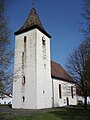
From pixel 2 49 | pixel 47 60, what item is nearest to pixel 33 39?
pixel 47 60

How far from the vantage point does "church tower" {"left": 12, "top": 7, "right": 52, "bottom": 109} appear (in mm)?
27938

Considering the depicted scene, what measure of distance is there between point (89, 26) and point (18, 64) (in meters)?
19.8

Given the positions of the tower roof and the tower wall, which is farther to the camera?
the tower roof

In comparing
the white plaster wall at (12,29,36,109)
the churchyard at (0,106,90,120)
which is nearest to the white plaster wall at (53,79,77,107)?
the white plaster wall at (12,29,36,109)

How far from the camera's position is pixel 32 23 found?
1289 inches

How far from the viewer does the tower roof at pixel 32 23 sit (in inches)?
1243

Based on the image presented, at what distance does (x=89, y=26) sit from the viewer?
44.0ft

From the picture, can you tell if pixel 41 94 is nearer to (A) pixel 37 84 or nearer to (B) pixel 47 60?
(A) pixel 37 84

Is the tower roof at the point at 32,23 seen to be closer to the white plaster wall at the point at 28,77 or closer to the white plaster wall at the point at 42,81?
the white plaster wall at the point at 28,77

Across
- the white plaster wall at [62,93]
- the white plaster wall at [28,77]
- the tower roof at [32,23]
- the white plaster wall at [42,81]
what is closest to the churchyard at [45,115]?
the white plaster wall at [28,77]

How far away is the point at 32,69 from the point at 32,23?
944cm

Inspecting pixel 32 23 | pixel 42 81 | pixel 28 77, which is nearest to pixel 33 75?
pixel 28 77

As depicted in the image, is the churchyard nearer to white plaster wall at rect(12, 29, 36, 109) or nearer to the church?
white plaster wall at rect(12, 29, 36, 109)

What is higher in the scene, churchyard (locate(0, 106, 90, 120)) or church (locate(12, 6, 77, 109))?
church (locate(12, 6, 77, 109))
